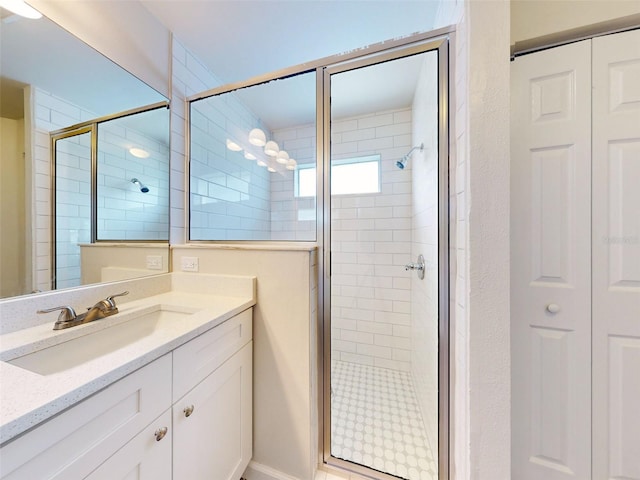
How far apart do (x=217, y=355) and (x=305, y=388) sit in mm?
459

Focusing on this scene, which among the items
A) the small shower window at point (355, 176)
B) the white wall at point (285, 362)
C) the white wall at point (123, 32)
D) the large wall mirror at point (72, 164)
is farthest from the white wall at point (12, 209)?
the small shower window at point (355, 176)

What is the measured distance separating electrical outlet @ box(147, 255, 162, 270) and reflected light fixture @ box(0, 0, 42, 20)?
1.03 m

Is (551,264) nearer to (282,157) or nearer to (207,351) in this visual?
(207,351)

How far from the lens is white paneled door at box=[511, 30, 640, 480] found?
90 cm

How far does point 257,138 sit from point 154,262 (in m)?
1.33

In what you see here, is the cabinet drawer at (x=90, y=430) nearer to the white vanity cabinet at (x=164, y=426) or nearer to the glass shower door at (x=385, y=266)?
the white vanity cabinet at (x=164, y=426)

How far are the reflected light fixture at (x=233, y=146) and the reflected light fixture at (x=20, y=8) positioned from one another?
1.07m

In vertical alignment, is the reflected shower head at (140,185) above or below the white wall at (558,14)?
below

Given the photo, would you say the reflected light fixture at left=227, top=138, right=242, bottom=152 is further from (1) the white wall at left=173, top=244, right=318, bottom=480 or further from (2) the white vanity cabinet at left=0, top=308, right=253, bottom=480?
(2) the white vanity cabinet at left=0, top=308, right=253, bottom=480

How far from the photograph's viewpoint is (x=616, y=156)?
0.91 metres

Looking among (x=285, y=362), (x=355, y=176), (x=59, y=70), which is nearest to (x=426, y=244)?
(x=355, y=176)

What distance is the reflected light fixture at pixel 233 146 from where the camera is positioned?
191cm

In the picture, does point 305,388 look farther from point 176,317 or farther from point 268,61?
point 268,61

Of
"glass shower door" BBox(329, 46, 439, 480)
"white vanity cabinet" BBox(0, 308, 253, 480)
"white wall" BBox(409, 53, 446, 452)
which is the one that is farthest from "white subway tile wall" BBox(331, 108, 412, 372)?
"white vanity cabinet" BBox(0, 308, 253, 480)
